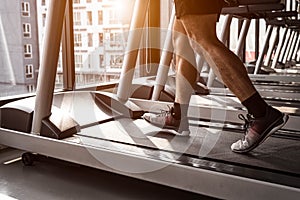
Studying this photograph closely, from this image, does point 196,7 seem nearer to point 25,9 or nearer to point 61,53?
point 25,9

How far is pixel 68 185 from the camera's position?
1866mm

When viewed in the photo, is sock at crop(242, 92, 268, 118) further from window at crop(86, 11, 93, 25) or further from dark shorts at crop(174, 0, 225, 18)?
window at crop(86, 11, 93, 25)

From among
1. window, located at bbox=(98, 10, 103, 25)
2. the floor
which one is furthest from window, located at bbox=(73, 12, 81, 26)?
the floor

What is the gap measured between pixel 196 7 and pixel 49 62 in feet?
3.02

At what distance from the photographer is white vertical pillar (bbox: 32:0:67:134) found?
6.66 feet

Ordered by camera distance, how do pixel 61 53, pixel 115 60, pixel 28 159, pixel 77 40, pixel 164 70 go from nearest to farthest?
1. pixel 28 159
2. pixel 164 70
3. pixel 61 53
4. pixel 77 40
5. pixel 115 60

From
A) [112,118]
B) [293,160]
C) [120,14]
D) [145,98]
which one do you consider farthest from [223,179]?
[120,14]

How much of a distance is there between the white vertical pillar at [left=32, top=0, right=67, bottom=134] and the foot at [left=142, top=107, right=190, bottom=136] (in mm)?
691

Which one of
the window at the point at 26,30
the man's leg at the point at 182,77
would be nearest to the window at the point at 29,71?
the window at the point at 26,30

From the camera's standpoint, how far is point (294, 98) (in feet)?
11.3

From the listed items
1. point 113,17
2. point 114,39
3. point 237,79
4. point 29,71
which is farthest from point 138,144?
point 113,17

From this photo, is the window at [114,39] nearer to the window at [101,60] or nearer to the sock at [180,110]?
the window at [101,60]

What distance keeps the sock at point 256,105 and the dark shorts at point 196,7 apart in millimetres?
449

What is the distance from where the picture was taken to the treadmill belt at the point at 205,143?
163 centimetres
